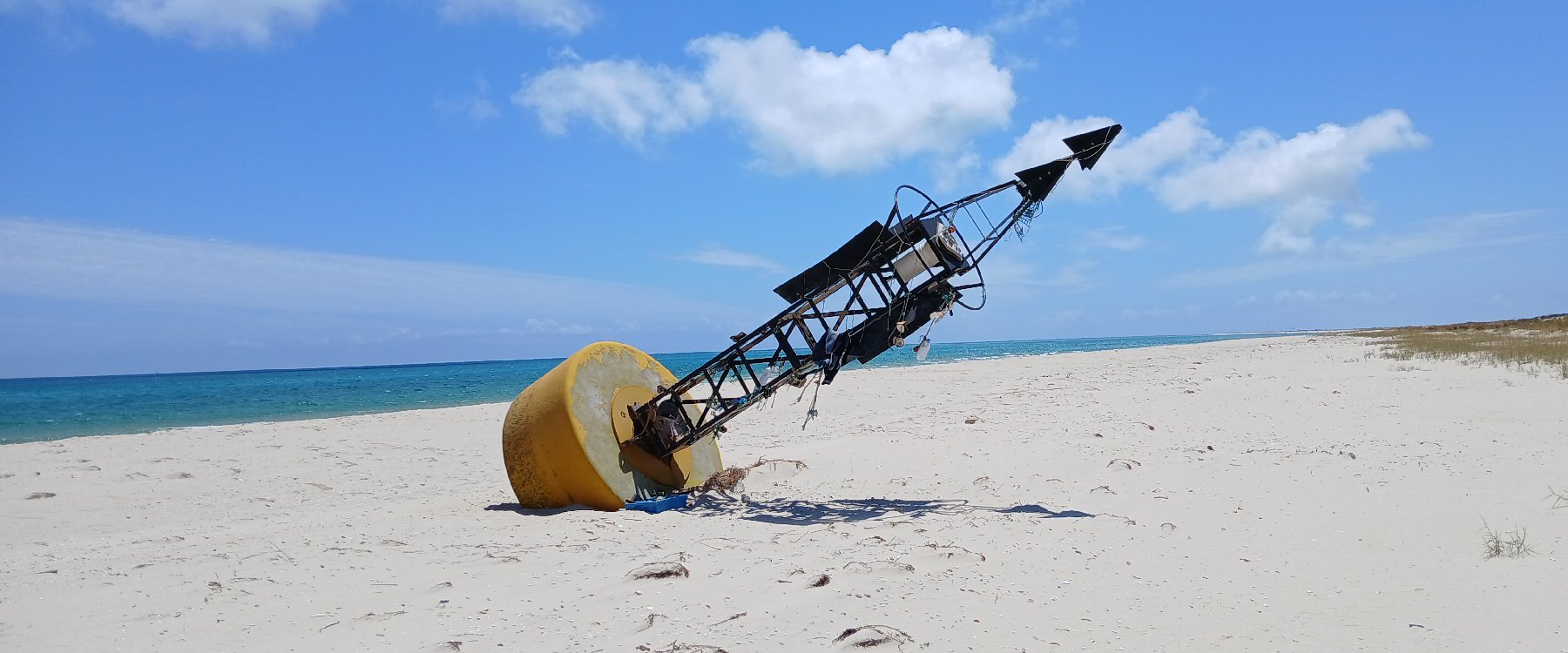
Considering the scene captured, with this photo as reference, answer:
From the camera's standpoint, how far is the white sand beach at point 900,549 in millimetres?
4938

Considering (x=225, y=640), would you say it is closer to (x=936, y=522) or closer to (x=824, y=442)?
(x=936, y=522)

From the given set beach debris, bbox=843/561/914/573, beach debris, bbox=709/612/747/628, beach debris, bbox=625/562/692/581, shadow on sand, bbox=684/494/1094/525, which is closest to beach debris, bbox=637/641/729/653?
beach debris, bbox=709/612/747/628

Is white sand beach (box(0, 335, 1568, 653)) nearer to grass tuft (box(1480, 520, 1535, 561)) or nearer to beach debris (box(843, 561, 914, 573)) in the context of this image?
beach debris (box(843, 561, 914, 573))

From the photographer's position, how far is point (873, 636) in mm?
4672

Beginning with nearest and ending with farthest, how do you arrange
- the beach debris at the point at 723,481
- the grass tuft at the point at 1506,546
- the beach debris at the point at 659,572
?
1. the grass tuft at the point at 1506,546
2. the beach debris at the point at 659,572
3. the beach debris at the point at 723,481

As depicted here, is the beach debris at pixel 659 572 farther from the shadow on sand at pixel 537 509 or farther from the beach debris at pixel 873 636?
the shadow on sand at pixel 537 509

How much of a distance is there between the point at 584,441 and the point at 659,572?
3186 mm

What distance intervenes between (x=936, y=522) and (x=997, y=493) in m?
1.82

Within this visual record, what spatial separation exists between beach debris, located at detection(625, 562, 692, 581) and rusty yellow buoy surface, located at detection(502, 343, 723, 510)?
2.89 m

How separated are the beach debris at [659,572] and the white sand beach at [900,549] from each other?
0.08m

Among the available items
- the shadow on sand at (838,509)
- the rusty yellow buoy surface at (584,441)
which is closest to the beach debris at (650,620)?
the shadow on sand at (838,509)

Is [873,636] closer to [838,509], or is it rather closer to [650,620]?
[650,620]

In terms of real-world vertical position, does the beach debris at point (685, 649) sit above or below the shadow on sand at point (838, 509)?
above

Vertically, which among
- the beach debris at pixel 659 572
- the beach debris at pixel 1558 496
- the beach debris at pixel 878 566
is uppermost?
the beach debris at pixel 659 572
